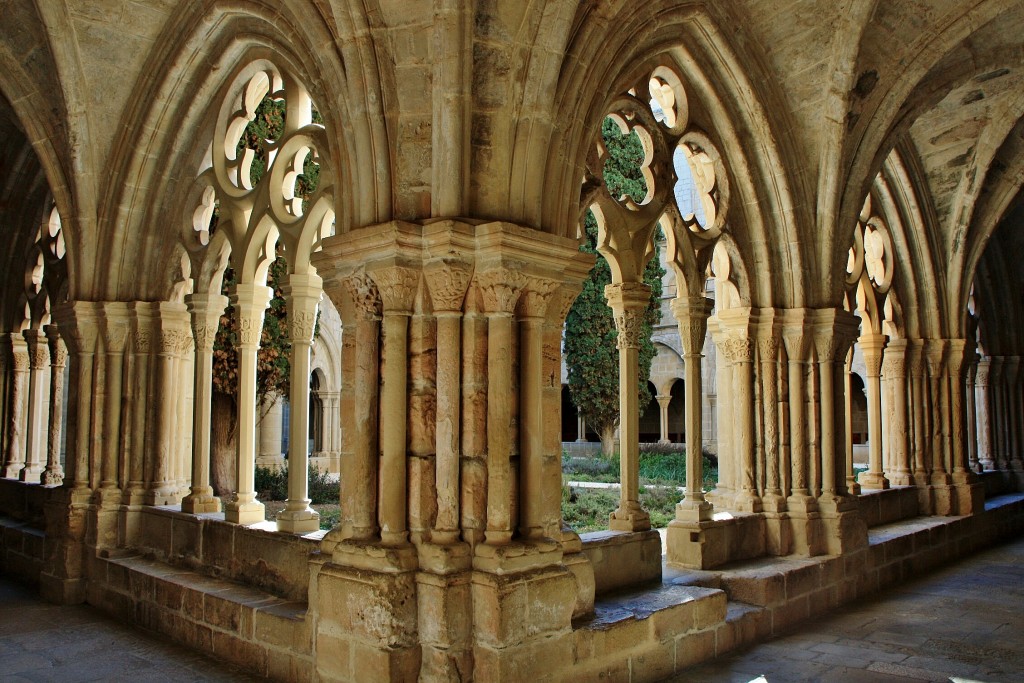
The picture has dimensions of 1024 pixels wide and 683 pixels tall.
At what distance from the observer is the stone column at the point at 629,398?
454 centimetres

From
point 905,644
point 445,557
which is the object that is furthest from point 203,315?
point 905,644

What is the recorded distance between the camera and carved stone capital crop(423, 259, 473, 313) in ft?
10.9

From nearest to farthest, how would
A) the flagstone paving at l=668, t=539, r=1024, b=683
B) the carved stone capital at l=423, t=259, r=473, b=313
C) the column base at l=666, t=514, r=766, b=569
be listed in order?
1. the carved stone capital at l=423, t=259, r=473, b=313
2. the flagstone paving at l=668, t=539, r=1024, b=683
3. the column base at l=666, t=514, r=766, b=569

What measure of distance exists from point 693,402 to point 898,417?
11.6 ft

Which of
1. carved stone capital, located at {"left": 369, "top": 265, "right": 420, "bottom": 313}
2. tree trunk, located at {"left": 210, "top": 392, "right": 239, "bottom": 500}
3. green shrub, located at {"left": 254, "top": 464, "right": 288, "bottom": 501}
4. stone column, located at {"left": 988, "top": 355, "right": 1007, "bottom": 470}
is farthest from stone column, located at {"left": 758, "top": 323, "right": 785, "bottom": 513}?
stone column, located at {"left": 988, "top": 355, "right": 1007, "bottom": 470}

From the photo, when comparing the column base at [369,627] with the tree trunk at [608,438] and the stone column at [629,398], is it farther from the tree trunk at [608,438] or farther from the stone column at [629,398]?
the tree trunk at [608,438]

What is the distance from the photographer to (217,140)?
18.2 feet

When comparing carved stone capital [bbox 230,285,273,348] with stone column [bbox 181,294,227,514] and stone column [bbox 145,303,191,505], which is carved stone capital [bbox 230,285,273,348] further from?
stone column [bbox 145,303,191,505]

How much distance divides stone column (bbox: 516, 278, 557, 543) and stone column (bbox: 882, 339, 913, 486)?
5379 mm

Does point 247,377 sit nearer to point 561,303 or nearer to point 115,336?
point 115,336

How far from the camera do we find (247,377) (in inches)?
202

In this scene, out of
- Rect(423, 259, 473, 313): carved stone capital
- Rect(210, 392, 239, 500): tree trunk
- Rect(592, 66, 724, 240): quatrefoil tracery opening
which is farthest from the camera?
Rect(210, 392, 239, 500): tree trunk

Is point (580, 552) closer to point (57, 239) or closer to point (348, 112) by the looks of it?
point (348, 112)

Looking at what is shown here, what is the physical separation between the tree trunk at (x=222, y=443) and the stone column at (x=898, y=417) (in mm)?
6233
